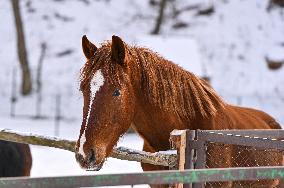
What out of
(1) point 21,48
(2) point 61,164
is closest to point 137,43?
(1) point 21,48

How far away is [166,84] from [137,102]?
0.28 metres

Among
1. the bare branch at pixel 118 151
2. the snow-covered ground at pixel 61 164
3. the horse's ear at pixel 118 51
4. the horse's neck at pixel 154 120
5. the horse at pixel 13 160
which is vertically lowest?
the snow-covered ground at pixel 61 164

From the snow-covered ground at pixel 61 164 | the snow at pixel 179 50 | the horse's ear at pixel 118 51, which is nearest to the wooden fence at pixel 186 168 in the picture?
the horse's ear at pixel 118 51

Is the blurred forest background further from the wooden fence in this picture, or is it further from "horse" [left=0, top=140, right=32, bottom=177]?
the wooden fence

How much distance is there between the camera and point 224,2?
29.3 m

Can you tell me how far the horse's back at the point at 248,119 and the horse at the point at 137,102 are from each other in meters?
0.05

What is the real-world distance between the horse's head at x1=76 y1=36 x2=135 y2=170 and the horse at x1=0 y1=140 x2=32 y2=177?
2.37m

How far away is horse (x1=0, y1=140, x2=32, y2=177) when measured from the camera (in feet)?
19.3

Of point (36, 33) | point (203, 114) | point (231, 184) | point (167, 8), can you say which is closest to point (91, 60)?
point (203, 114)

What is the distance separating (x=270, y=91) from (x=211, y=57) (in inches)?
138

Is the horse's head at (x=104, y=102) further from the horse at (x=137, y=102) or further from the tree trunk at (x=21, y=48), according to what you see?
the tree trunk at (x=21, y=48)

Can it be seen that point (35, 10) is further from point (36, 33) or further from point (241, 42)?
point (241, 42)

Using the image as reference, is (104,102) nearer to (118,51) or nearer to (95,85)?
(95,85)

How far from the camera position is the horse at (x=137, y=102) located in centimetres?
360
